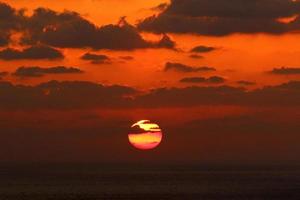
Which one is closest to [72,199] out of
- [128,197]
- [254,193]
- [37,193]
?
[128,197]

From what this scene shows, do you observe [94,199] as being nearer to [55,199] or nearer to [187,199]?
[55,199]

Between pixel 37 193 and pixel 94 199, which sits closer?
pixel 94 199

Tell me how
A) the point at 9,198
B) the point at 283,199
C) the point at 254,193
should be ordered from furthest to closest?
the point at 254,193
the point at 9,198
the point at 283,199

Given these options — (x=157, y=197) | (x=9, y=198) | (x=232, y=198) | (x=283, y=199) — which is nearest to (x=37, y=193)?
(x=9, y=198)

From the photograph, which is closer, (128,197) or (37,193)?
(128,197)

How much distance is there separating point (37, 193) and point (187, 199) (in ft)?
119

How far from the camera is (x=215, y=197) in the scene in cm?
14050

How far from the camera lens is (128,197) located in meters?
142

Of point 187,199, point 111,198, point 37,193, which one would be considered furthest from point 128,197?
point 37,193

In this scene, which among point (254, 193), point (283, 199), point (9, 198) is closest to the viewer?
point (283, 199)

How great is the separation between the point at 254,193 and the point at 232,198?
13.0 m

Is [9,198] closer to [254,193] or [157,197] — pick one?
[157,197]

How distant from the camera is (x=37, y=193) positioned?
511 feet

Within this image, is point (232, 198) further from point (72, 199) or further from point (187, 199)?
point (72, 199)
